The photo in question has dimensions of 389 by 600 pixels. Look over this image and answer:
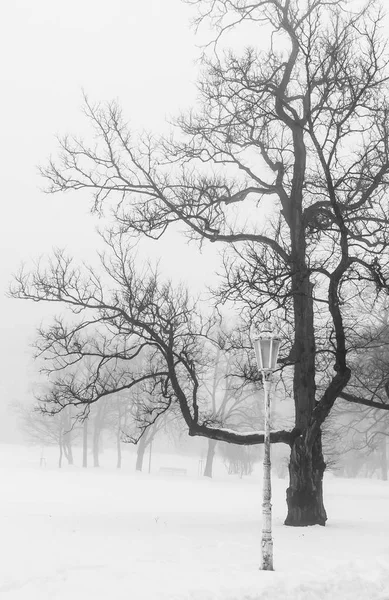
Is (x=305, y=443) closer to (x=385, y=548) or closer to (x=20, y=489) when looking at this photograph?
(x=385, y=548)

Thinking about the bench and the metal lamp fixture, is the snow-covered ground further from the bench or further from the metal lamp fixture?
the bench

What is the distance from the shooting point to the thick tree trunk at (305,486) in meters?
17.1

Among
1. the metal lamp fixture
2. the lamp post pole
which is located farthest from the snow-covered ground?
the metal lamp fixture

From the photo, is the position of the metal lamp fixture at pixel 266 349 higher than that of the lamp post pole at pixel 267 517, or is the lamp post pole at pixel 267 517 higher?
the metal lamp fixture at pixel 266 349

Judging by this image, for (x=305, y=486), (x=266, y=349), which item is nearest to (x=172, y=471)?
(x=305, y=486)

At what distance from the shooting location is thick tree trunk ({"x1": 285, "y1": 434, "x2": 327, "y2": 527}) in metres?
17.1

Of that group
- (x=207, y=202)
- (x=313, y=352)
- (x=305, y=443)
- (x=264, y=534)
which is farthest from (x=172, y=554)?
(x=207, y=202)

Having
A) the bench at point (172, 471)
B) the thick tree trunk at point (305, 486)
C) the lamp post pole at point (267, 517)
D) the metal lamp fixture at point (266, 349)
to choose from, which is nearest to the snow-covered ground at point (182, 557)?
the lamp post pole at point (267, 517)

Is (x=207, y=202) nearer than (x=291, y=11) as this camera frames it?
No

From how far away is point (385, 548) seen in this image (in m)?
13.4

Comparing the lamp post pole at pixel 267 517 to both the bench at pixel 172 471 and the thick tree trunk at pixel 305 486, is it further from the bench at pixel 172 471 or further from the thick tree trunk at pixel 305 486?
the bench at pixel 172 471

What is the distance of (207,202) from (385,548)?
389 inches

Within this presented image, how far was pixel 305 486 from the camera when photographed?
1719cm

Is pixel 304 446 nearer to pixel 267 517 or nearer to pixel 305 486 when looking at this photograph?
pixel 305 486
